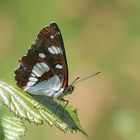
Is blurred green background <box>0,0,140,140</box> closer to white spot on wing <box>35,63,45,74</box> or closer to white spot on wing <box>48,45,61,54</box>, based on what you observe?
white spot on wing <box>35,63,45,74</box>

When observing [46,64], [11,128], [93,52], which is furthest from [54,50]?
[93,52]

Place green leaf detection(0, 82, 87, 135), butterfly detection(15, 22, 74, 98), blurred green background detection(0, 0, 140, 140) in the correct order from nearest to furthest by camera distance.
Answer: green leaf detection(0, 82, 87, 135), butterfly detection(15, 22, 74, 98), blurred green background detection(0, 0, 140, 140)

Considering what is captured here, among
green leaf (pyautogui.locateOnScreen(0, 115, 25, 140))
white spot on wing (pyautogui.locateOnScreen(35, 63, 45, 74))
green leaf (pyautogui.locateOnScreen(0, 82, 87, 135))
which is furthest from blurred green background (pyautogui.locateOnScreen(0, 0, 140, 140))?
green leaf (pyautogui.locateOnScreen(0, 115, 25, 140))

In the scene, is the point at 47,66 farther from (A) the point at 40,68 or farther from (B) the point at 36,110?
(B) the point at 36,110

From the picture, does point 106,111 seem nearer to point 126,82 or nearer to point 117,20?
point 126,82

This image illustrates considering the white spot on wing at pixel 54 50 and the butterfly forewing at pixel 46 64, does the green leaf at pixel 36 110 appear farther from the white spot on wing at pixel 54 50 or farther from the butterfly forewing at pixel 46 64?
the white spot on wing at pixel 54 50

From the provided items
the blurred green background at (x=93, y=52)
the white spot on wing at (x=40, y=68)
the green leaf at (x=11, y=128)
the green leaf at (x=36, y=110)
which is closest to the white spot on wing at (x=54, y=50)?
the white spot on wing at (x=40, y=68)
